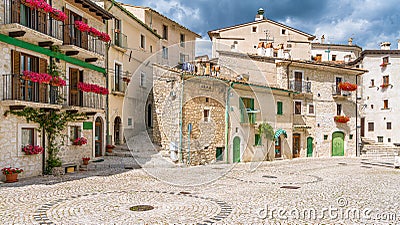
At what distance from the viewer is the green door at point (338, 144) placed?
29.4 m

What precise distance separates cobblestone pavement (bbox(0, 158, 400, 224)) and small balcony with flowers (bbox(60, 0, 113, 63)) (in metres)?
5.77

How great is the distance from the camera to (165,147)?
20.3m

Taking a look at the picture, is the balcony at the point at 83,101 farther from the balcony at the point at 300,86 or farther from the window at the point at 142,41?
the balcony at the point at 300,86

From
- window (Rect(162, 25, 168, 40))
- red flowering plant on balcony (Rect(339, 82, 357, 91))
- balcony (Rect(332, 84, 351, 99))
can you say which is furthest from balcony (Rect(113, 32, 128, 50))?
red flowering plant on balcony (Rect(339, 82, 357, 91))

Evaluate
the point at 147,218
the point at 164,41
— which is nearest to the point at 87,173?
the point at 147,218

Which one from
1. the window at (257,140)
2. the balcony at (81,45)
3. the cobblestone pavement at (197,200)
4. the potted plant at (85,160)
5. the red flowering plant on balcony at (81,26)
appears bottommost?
the cobblestone pavement at (197,200)

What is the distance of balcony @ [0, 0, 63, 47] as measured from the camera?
12.8m

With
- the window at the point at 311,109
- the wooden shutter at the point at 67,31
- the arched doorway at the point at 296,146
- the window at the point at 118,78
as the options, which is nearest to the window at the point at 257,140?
the arched doorway at the point at 296,146

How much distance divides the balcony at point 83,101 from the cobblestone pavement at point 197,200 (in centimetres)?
314

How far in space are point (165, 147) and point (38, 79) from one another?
28.8 ft

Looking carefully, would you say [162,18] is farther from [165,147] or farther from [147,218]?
[147,218]

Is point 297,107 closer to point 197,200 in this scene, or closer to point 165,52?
point 165,52

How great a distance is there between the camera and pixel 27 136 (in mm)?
14086

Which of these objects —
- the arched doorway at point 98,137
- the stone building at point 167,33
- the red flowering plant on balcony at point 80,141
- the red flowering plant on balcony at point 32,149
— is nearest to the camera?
the red flowering plant on balcony at point 32,149
